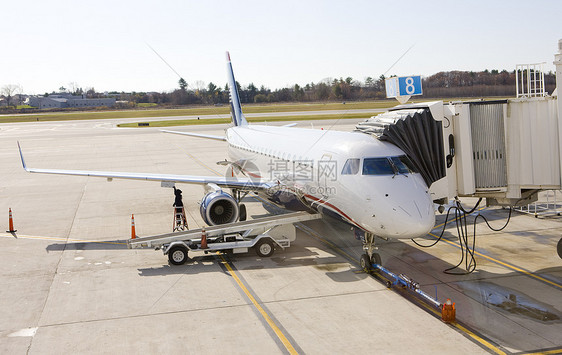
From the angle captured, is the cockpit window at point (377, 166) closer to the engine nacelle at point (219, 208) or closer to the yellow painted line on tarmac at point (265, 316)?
the yellow painted line on tarmac at point (265, 316)

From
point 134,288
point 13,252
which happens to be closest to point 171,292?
point 134,288

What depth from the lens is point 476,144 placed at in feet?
51.7

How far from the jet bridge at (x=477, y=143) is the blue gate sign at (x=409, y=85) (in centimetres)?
1346

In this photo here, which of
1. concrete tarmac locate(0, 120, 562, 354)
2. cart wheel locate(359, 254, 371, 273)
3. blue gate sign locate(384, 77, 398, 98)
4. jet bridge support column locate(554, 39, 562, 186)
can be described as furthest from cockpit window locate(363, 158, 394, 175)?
blue gate sign locate(384, 77, 398, 98)

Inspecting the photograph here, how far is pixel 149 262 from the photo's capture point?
1755cm

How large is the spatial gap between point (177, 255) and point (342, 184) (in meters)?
5.80

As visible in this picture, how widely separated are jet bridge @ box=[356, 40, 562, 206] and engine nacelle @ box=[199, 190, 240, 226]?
22.6 feet

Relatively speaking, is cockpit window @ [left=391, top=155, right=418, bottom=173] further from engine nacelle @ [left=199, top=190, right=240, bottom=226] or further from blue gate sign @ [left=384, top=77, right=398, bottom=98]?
blue gate sign @ [left=384, top=77, right=398, bottom=98]

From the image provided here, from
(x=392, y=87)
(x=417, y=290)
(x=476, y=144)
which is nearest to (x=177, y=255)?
(x=417, y=290)

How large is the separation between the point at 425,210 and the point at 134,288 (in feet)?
26.9

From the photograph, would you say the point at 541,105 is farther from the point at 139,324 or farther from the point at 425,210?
the point at 139,324

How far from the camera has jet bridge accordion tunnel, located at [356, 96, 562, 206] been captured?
15.4 m

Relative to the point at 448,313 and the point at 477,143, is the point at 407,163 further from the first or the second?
the point at 448,313

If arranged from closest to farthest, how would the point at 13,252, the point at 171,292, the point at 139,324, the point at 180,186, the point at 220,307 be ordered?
1. the point at 139,324
2. the point at 220,307
3. the point at 171,292
4. the point at 13,252
5. the point at 180,186
